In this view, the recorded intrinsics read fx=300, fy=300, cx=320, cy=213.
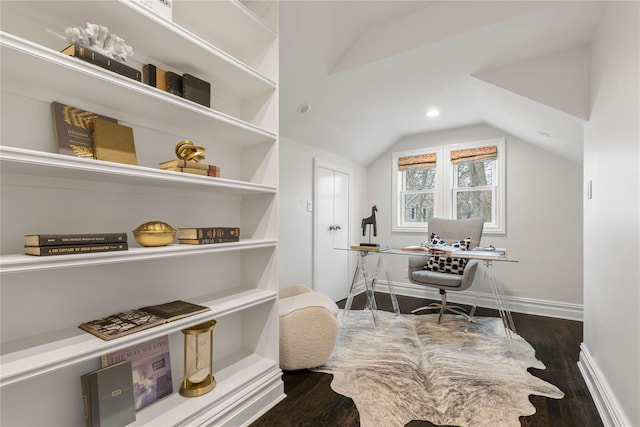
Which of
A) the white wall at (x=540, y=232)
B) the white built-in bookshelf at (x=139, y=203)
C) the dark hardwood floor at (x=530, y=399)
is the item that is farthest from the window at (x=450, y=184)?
the white built-in bookshelf at (x=139, y=203)

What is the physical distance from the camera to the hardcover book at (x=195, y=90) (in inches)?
57.5

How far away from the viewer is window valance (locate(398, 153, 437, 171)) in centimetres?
412

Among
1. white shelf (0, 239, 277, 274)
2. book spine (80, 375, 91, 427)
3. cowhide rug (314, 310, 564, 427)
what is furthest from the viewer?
cowhide rug (314, 310, 564, 427)

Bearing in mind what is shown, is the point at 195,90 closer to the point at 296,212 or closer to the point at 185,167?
the point at 185,167

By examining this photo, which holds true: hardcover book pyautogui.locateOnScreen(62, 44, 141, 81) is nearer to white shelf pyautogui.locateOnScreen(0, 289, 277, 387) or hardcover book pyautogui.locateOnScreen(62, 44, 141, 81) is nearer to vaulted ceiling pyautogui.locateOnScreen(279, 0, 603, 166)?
white shelf pyautogui.locateOnScreen(0, 289, 277, 387)

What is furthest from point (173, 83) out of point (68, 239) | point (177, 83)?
point (68, 239)

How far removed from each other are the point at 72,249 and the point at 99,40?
2.65ft

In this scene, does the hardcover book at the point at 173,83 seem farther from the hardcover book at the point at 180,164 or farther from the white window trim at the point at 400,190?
the white window trim at the point at 400,190

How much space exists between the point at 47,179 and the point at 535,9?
8.81 feet

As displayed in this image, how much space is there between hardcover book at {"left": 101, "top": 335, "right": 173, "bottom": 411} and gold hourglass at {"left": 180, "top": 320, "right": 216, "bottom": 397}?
0.09 meters

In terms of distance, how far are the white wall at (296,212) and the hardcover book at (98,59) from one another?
1812mm

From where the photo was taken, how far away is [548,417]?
1636mm

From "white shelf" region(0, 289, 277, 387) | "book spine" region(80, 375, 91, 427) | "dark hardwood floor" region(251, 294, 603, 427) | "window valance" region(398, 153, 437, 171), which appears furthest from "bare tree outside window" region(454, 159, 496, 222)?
"book spine" region(80, 375, 91, 427)

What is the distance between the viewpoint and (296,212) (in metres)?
3.24
